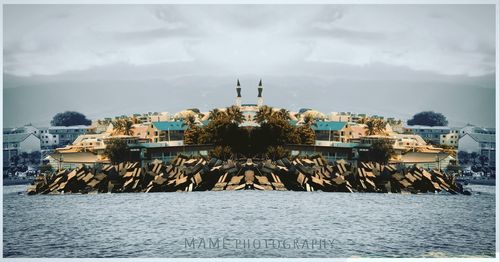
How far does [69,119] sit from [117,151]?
36.1 inches

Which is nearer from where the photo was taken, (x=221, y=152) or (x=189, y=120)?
(x=189, y=120)

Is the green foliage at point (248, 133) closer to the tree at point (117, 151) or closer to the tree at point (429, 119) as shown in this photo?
the tree at point (117, 151)

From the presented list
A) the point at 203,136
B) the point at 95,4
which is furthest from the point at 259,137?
the point at 95,4

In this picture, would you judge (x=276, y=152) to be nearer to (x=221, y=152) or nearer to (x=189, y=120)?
(x=221, y=152)

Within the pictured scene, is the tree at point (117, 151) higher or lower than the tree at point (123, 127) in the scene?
lower

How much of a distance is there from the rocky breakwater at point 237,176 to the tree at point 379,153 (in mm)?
101

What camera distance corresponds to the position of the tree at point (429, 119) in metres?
10.4

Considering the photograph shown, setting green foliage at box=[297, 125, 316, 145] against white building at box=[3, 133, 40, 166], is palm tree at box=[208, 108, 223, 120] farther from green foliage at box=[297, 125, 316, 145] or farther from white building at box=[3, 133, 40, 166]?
white building at box=[3, 133, 40, 166]

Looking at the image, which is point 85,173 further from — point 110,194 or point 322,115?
point 322,115

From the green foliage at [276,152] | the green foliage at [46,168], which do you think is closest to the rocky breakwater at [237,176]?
the green foliage at [276,152]

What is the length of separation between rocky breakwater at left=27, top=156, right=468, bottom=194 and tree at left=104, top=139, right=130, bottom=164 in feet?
0.29

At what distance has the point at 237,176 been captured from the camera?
36.5 ft

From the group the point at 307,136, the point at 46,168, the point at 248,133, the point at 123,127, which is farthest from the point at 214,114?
the point at 46,168

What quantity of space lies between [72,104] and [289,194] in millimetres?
3082
